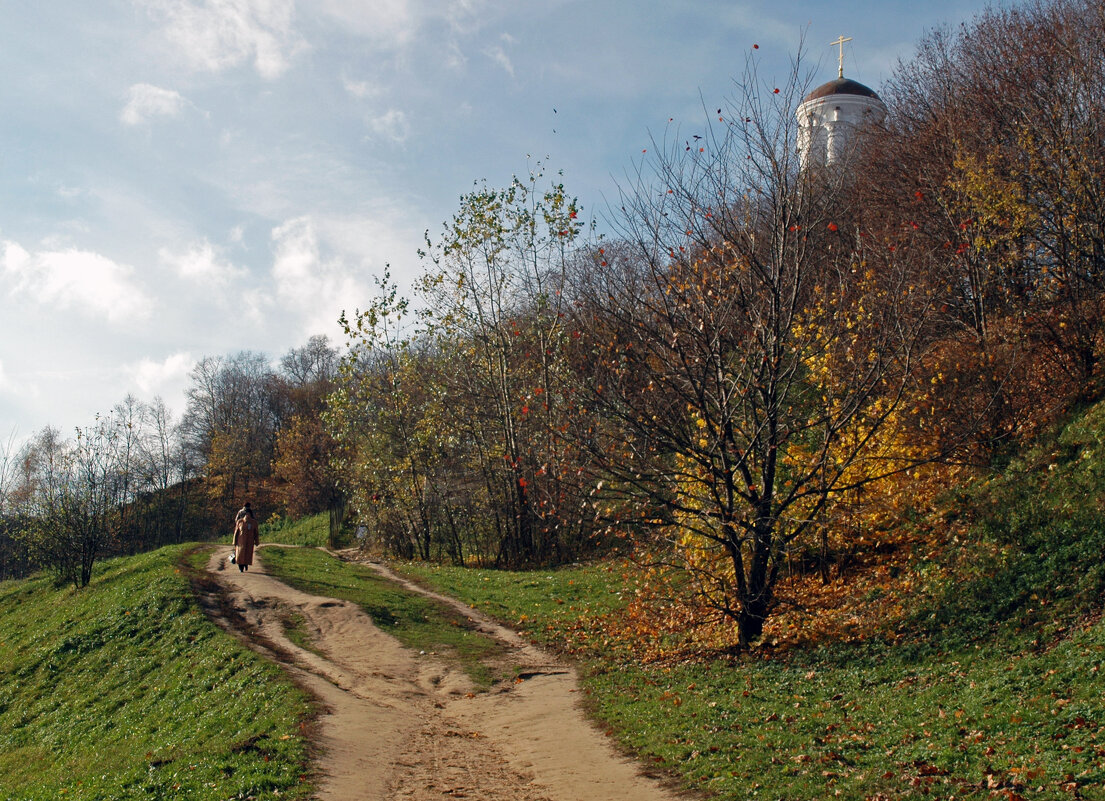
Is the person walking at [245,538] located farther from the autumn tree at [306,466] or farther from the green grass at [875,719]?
the autumn tree at [306,466]

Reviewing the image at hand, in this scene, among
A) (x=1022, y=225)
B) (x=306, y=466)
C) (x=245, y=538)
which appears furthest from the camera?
(x=306, y=466)

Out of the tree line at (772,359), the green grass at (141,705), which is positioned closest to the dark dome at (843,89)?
the tree line at (772,359)

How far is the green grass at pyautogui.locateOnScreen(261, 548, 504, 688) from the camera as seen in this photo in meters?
13.6

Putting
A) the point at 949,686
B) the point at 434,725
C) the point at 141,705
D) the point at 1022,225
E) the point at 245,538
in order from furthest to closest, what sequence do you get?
1. the point at 245,538
2. the point at 1022,225
3. the point at 141,705
4. the point at 434,725
5. the point at 949,686

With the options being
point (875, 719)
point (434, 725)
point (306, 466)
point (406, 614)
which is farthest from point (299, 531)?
point (875, 719)

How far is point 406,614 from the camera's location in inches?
641

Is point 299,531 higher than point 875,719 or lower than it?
higher

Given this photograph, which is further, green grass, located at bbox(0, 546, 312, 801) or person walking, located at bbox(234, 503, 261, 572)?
person walking, located at bbox(234, 503, 261, 572)

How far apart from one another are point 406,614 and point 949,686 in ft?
35.0

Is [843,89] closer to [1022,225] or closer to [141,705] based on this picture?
[1022,225]

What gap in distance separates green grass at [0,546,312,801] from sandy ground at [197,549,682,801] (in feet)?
1.82

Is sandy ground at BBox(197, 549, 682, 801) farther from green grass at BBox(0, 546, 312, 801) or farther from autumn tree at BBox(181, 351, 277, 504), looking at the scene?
autumn tree at BBox(181, 351, 277, 504)

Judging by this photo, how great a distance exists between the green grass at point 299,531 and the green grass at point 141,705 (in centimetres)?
2005

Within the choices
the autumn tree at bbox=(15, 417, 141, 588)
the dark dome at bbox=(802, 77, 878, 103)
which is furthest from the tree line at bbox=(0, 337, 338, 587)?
the dark dome at bbox=(802, 77, 878, 103)
